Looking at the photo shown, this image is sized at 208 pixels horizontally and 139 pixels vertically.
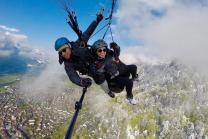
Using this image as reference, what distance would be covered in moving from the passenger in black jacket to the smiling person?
1.63 ft

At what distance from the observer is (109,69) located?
1903 cm

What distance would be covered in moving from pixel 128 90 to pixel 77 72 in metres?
4.38

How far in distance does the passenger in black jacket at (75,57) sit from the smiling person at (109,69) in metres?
0.50

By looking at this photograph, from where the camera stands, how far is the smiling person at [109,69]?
1772 cm

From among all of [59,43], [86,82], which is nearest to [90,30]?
[59,43]

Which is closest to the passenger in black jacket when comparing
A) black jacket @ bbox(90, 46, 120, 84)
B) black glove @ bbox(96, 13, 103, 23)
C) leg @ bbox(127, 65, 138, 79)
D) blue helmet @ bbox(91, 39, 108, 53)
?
black jacket @ bbox(90, 46, 120, 84)

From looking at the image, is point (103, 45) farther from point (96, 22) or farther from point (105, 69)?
point (96, 22)

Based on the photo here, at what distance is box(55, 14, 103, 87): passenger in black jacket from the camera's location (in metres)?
16.6

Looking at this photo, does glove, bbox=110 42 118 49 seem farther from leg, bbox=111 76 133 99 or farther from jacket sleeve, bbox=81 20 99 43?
leg, bbox=111 76 133 99

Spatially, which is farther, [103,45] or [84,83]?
[103,45]

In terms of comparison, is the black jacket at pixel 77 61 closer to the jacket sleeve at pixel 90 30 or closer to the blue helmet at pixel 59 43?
the jacket sleeve at pixel 90 30

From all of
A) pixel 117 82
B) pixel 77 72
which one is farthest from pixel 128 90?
pixel 77 72

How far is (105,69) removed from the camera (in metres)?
18.9

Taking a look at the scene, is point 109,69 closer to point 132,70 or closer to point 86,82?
point 132,70
